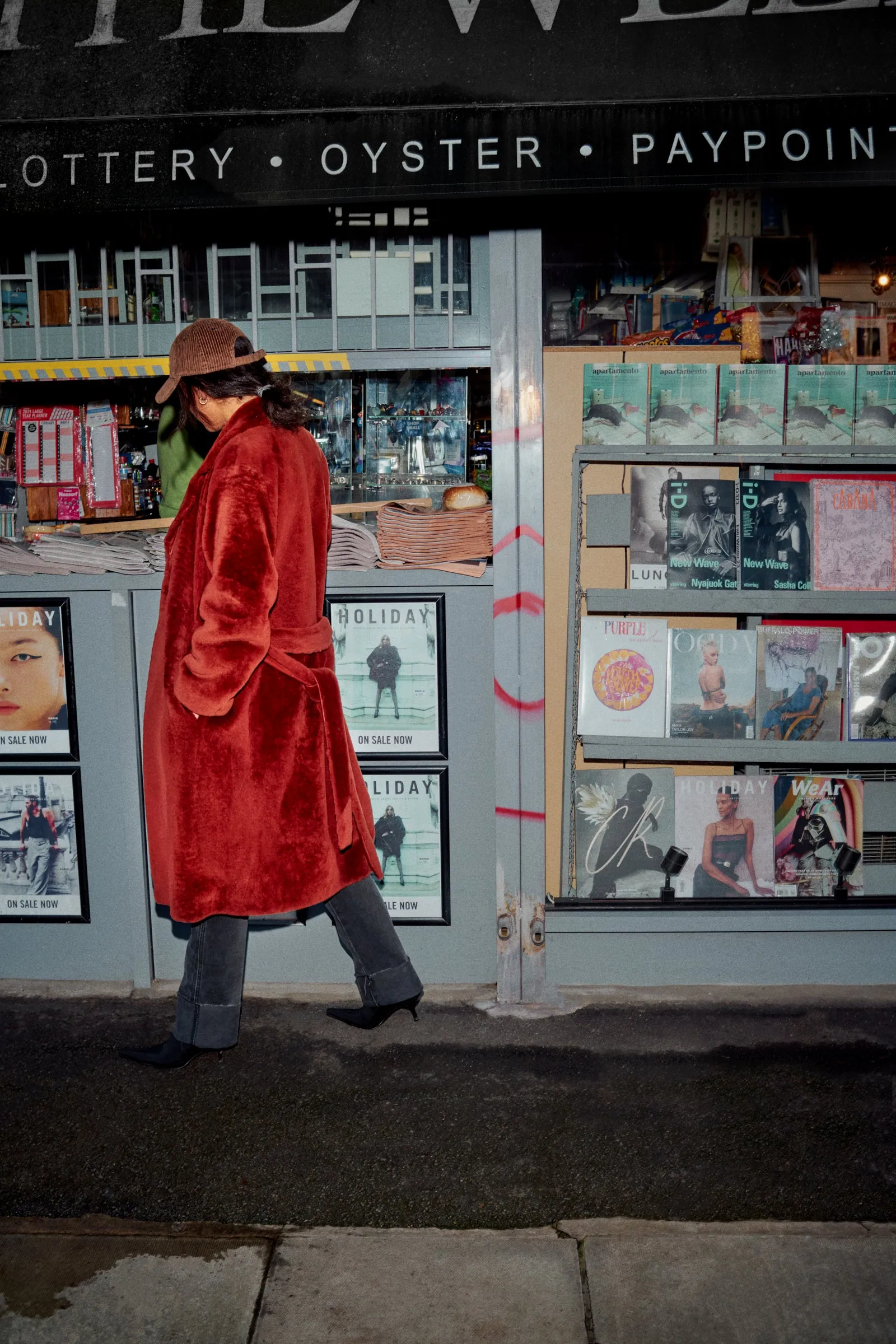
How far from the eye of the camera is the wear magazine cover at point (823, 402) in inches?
144

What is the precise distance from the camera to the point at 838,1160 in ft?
9.45

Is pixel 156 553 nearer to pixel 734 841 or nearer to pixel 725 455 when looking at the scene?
pixel 725 455

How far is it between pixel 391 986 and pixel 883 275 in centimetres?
304

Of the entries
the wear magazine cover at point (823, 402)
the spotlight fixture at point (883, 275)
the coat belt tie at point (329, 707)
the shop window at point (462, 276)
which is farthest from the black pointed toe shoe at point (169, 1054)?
the spotlight fixture at point (883, 275)

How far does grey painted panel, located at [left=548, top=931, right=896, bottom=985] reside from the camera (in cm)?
382

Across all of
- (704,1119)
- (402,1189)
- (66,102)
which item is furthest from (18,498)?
(704,1119)

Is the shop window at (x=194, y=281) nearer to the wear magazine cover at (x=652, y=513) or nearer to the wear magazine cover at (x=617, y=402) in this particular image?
the wear magazine cover at (x=617, y=402)

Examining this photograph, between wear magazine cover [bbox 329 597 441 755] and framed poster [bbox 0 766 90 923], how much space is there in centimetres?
108

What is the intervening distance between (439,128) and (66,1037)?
3.15m

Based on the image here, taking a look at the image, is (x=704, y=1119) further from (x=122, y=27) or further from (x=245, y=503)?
(x=122, y=27)

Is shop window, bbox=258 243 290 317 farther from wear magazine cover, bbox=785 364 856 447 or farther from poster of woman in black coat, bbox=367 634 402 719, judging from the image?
wear magazine cover, bbox=785 364 856 447

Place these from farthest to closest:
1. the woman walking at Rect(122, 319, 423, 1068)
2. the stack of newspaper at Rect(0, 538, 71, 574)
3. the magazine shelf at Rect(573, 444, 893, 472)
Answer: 1. the stack of newspaper at Rect(0, 538, 71, 574)
2. the magazine shelf at Rect(573, 444, 893, 472)
3. the woman walking at Rect(122, 319, 423, 1068)

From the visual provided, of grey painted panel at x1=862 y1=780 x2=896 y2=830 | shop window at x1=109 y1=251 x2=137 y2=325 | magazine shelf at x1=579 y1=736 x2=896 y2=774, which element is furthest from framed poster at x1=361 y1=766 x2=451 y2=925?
shop window at x1=109 y1=251 x2=137 y2=325

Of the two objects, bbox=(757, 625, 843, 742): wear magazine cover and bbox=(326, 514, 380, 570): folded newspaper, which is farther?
bbox=(757, 625, 843, 742): wear magazine cover
